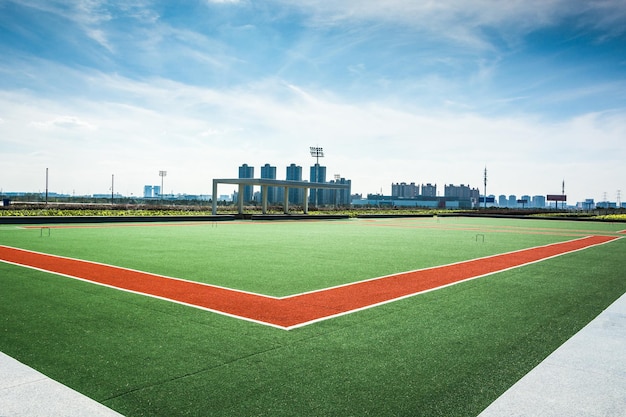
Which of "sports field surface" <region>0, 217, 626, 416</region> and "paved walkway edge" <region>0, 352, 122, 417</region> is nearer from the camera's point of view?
"paved walkway edge" <region>0, 352, 122, 417</region>

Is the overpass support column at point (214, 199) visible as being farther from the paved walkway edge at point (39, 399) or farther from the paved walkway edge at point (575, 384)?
the paved walkway edge at point (575, 384)

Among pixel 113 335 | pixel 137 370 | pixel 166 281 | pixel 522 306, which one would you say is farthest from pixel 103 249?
pixel 522 306

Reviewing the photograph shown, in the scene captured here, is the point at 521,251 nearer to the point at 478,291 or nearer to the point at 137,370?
the point at 478,291

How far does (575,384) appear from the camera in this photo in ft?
16.0

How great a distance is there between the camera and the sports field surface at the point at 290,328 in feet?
15.2

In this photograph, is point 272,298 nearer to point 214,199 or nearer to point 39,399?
point 39,399

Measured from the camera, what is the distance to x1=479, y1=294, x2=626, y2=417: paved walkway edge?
429 cm

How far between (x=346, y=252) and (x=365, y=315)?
9.51 meters

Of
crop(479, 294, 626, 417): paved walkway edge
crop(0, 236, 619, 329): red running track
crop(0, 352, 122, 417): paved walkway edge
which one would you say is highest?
crop(479, 294, 626, 417): paved walkway edge

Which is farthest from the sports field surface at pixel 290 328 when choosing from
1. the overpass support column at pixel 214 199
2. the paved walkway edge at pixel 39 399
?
the overpass support column at pixel 214 199

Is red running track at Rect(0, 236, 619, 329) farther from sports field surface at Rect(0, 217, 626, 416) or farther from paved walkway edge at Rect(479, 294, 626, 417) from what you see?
paved walkway edge at Rect(479, 294, 626, 417)

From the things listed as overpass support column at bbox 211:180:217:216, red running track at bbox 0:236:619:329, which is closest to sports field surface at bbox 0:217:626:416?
red running track at bbox 0:236:619:329

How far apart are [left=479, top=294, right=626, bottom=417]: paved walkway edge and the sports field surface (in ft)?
0.66

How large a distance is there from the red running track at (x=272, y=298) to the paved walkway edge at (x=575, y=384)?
341 centimetres
